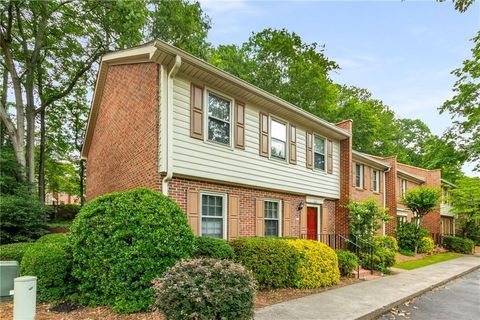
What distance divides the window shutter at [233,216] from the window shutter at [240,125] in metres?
1.64

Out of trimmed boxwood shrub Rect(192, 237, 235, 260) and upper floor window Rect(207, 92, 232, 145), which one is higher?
upper floor window Rect(207, 92, 232, 145)

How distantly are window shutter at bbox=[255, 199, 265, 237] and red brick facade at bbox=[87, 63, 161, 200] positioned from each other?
392 cm

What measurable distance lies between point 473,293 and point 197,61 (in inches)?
404

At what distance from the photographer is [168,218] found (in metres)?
7.03

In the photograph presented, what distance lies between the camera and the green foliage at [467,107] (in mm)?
15719

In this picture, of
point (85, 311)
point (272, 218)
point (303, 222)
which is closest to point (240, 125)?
point (272, 218)

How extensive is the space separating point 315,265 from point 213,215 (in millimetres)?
3216

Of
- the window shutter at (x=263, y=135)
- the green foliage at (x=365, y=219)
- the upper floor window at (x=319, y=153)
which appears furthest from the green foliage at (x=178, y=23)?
the green foliage at (x=365, y=219)

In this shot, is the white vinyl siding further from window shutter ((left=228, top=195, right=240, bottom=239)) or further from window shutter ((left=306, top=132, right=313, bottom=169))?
window shutter ((left=228, top=195, right=240, bottom=239))

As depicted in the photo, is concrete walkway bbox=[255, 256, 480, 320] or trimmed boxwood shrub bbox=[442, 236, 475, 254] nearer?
concrete walkway bbox=[255, 256, 480, 320]

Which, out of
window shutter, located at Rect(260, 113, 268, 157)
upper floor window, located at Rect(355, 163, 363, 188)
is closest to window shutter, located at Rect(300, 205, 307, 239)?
window shutter, located at Rect(260, 113, 268, 157)

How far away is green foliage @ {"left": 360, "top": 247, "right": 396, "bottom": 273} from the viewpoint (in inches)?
518

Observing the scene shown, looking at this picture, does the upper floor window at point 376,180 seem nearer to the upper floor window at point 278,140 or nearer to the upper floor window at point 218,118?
the upper floor window at point 278,140

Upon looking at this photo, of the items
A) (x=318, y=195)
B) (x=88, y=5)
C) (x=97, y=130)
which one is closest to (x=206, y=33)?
(x=88, y=5)
